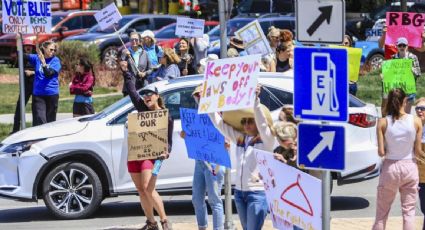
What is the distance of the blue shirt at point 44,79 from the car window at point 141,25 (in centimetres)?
1608

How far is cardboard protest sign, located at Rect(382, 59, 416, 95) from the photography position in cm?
1448

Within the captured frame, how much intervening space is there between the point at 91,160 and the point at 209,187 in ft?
8.22

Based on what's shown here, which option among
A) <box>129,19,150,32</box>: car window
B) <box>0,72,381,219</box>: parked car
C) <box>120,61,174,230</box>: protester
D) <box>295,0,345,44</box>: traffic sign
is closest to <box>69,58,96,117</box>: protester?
<box>0,72,381,219</box>: parked car

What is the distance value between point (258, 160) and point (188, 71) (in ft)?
31.2

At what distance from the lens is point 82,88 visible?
16.6 metres

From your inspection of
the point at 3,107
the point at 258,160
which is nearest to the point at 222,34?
the point at 258,160

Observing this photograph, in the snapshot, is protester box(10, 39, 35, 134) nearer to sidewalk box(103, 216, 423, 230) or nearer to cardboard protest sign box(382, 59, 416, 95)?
cardboard protest sign box(382, 59, 416, 95)

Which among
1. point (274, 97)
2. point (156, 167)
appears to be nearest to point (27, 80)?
point (274, 97)

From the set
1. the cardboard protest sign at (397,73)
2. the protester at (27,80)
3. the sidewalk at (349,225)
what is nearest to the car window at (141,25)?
the protester at (27,80)

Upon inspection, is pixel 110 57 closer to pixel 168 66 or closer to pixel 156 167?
pixel 168 66

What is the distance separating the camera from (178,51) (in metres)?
17.5

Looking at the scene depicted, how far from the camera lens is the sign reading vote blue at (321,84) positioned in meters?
6.97

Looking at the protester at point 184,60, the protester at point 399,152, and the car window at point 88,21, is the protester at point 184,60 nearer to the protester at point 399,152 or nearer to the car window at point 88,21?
the protester at point 399,152

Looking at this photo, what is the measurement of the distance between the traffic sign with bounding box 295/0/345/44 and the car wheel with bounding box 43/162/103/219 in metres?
4.90
